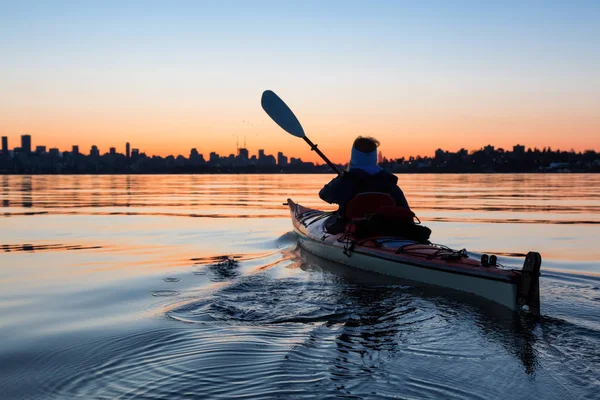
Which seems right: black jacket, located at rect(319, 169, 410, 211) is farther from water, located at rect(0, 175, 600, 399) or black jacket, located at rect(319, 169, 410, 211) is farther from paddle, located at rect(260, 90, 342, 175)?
paddle, located at rect(260, 90, 342, 175)

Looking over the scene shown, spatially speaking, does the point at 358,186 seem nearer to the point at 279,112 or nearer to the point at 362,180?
the point at 362,180

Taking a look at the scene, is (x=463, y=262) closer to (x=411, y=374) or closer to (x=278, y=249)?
(x=411, y=374)

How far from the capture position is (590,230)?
15070 millimetres

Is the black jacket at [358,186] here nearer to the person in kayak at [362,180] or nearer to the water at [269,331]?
the person in kayak at [362,180]

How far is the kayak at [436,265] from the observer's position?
6172 mm

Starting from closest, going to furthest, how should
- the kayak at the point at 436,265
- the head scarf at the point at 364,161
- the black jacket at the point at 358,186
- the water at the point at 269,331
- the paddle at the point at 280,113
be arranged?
1. the water at the point at 269,331
2. the kayak at the point at 436,265
3. the black jacket at the point at 358,186
4. the head scarf at the point at 364,161
5. the paddle at the point at 280,113

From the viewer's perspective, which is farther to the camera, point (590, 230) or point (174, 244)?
point (590, 230)

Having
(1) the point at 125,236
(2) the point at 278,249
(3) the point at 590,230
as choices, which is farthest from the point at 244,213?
(3) the point at 590,230

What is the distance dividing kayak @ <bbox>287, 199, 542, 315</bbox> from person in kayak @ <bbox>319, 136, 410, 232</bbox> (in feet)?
2.51

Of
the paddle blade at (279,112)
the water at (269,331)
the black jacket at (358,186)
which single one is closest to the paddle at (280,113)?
the paddle blade at (279,112)

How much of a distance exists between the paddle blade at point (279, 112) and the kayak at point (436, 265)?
3.09 meters

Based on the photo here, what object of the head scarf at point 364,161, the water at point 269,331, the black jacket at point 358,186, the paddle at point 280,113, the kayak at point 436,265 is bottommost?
the water at point 269,331

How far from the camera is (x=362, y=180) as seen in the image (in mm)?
9758

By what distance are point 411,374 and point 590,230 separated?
12834mm
